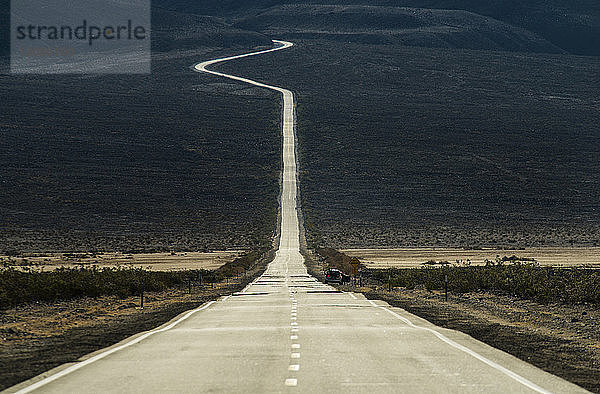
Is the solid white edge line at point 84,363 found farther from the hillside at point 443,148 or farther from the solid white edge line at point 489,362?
the hillside at point 443,148

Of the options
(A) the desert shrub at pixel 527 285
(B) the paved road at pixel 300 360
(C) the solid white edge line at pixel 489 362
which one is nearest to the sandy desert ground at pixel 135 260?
(A) the desert shrub at pixel 527 285

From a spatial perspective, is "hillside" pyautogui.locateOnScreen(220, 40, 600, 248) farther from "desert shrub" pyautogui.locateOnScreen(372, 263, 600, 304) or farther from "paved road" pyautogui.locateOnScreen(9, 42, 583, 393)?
"paved road" pyautogui.locateOnScreen(9, 42, 583, 393)

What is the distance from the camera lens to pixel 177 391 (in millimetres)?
10031

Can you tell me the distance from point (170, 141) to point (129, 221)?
31138mm

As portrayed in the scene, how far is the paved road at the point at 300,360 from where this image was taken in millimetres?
10547

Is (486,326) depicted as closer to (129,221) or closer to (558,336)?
(558,336)

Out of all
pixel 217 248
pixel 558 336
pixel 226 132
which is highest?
pixel 226 132

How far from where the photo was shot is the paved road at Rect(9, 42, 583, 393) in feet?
34.6

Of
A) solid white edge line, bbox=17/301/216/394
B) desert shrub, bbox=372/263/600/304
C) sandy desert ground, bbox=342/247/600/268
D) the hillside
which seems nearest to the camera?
solid white edge line, bbox=17/301/216/394

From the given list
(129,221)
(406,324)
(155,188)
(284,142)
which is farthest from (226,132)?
(406,324)

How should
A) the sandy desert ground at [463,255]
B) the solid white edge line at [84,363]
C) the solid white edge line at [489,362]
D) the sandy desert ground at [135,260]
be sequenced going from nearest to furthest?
the solid white edge line at [84,363] → the solid white edge line at [489,362] → the sandy desert ground at [135,260] → the sandy desert ground at [463,255]

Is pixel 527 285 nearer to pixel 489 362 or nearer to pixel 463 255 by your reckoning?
pixel 489 362

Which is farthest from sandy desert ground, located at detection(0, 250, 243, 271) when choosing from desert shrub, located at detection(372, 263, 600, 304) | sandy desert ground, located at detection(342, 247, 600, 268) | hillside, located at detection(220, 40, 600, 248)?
desert shrub, located at detection(372, 263, 600, 304)

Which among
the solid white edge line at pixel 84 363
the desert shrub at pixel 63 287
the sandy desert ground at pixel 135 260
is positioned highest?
the solid white edge line at pixel 84 363
